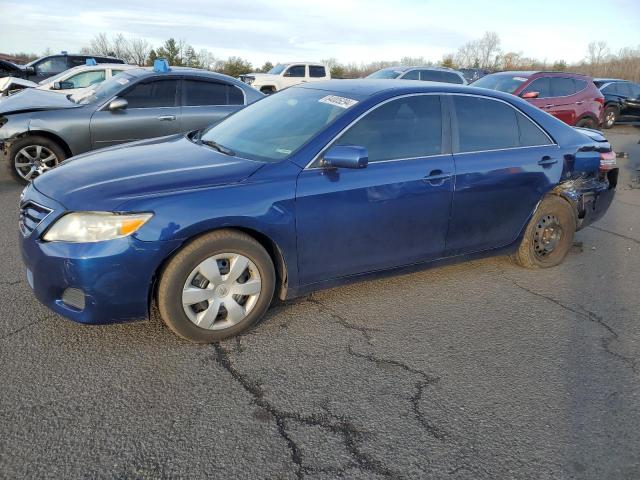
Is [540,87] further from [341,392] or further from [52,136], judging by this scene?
[341,392]

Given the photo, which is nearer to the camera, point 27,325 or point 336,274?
point 27,325

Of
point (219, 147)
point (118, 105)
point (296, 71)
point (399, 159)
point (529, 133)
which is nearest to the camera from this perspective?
point (399, 159)

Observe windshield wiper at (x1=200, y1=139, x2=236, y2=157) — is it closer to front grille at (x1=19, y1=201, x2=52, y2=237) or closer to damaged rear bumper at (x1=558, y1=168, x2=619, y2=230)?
front grille at (x1=19, y1=201, x2=52, y2=237)

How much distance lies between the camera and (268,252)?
333 cm

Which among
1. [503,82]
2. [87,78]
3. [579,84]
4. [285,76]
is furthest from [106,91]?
[285,76]

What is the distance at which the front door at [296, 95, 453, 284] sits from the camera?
332cm

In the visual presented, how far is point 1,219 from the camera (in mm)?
5488

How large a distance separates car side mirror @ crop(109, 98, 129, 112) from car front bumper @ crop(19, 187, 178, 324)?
4093 millimetres

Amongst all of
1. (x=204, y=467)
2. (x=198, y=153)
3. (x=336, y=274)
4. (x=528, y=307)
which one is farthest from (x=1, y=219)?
(x=528, y=307)

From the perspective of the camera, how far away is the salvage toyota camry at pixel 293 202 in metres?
2.87

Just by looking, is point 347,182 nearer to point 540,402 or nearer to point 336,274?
point 336,274

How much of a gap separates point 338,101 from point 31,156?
16.4ft

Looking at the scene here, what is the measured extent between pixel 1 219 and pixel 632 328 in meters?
5.92

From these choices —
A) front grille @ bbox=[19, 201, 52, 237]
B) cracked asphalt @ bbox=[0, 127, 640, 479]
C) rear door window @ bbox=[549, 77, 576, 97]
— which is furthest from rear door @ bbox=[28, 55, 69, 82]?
front grille @ bbox=[19, 201, 52, 237]
